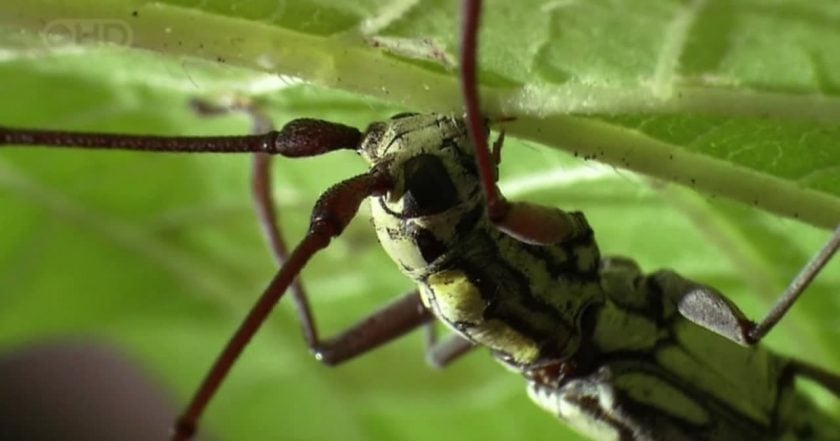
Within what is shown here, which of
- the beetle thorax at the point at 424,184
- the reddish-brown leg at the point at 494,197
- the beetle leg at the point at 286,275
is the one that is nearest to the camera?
the reddish-brown leg at the point at 494,197

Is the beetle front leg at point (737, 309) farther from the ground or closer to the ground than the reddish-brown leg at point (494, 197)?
closer to the ground

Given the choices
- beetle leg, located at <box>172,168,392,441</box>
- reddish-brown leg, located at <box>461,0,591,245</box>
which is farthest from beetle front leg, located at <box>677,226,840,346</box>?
beetle leg, located at <box>172,168,392,441</box>

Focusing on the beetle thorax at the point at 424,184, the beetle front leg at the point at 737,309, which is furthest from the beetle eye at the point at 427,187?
the beetle front leg at the point at 737,309

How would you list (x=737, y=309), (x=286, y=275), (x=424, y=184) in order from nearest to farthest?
(x=286, y=275) < (x=424, y=184) < (x=737, y=309)

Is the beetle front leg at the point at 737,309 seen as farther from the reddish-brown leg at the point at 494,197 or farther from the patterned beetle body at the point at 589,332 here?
the reddish-brown leg at the point at 494,197

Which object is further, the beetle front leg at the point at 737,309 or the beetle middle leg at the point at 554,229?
the beetle front leg at the point at 737,309

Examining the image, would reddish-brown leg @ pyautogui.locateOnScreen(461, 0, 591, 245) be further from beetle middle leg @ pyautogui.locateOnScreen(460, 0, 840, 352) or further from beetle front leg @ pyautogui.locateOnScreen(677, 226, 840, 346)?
beetle front leg @ pyautogui.locateOnScreen(677, 226, 840, 346)

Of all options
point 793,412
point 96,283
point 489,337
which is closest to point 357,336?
point 489,337

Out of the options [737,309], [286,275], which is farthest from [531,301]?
[286,275]

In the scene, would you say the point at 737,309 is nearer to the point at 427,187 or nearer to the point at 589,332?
the point at 589,332
